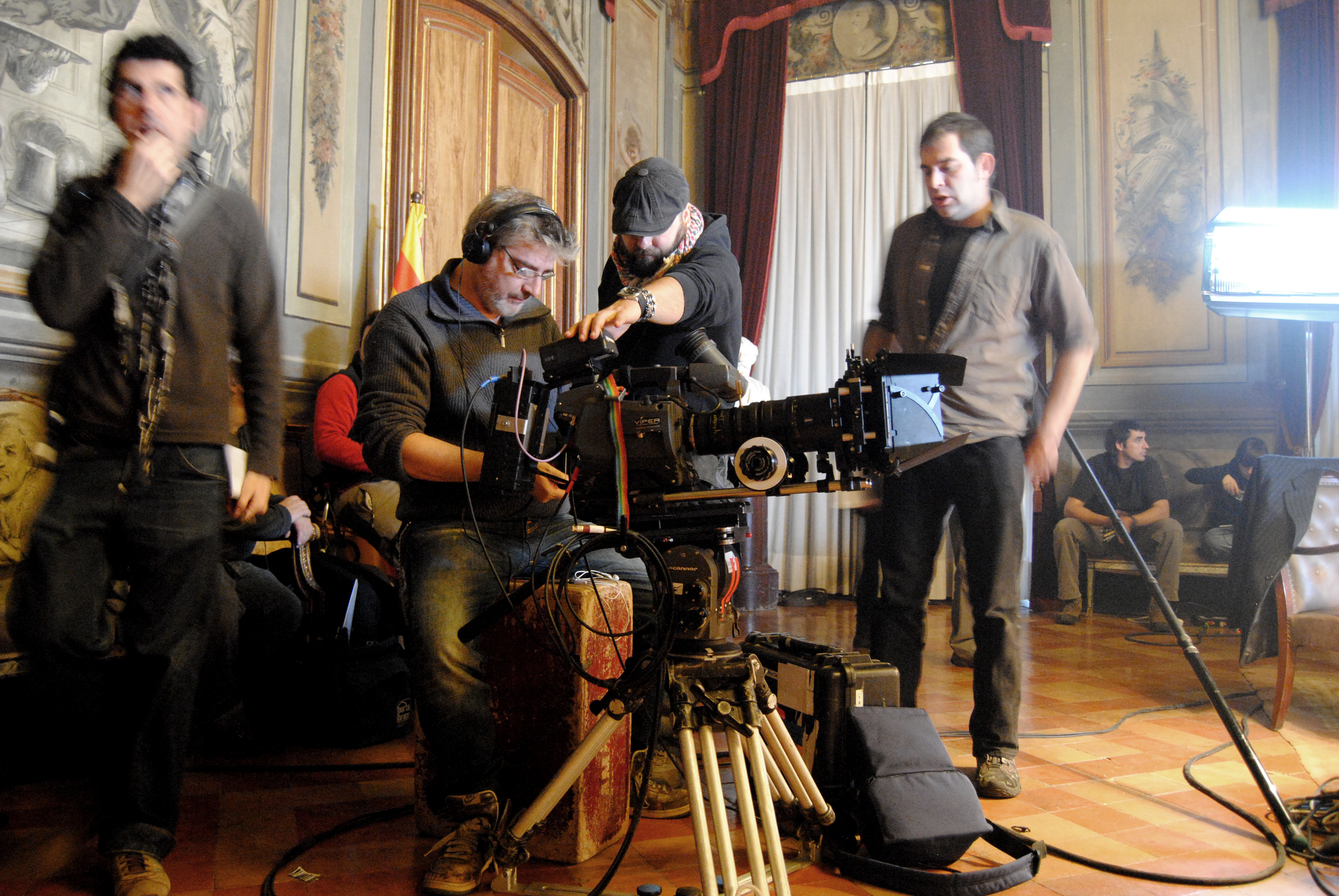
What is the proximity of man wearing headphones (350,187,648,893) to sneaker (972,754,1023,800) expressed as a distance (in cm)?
80

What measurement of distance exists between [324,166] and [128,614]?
2.30m

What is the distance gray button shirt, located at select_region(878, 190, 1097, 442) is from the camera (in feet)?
6.31

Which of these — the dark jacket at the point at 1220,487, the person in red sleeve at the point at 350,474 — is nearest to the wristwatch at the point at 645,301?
the person in red sleeve at the point at 350,474

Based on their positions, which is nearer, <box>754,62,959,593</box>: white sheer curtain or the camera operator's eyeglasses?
the camera operator's eyeglasses

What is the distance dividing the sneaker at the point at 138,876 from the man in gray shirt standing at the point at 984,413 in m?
1.36

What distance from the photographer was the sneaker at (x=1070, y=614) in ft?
15.2

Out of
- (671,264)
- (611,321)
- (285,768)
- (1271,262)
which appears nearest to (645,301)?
(611,321)

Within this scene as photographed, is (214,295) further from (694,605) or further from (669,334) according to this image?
(694,605)

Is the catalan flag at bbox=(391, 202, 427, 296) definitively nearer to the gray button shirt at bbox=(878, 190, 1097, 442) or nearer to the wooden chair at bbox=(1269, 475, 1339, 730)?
the gray button shirt at bbox=(878, 190, 1097, 442)

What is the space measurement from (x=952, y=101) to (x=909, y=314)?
4059mm

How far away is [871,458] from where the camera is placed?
119 cm

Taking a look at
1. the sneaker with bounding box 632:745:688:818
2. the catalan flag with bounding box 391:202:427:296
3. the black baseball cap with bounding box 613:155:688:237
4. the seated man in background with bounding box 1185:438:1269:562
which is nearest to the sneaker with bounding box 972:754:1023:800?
the sneaker with bounding box 632:745:688:818

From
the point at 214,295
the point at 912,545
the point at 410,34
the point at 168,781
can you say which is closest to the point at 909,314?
the point at 912,545

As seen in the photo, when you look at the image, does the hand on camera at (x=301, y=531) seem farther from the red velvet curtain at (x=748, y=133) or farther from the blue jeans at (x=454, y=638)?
the red velvet curtain at (x=748, y=133)
